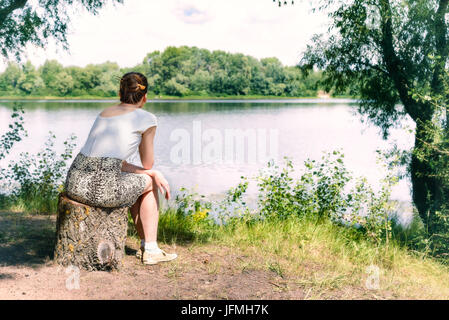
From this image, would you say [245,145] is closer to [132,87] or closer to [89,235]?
[132,87]

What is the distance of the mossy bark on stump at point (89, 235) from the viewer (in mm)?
4121

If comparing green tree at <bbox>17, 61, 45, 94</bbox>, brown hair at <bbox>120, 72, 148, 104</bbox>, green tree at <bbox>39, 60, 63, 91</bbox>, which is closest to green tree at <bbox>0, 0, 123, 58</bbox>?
brown hair at <bbox>120, 72, 148, 104</bbox>

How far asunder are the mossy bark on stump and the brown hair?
44.2 inches

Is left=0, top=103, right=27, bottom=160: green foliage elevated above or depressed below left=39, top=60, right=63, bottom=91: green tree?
below

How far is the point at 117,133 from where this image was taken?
4.09 metres

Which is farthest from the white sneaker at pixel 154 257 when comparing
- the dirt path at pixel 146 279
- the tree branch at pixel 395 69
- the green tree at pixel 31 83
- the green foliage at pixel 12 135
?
the green tree at pixel 31 83

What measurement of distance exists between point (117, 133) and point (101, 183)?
512 mm

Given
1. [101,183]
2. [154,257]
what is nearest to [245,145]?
[154,257]

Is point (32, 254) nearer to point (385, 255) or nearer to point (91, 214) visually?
point (91, 214)

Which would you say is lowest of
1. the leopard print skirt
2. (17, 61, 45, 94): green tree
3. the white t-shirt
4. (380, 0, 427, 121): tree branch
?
the leopard print skirt

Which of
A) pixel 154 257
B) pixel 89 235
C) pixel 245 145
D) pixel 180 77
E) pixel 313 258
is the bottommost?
pixel 245 145

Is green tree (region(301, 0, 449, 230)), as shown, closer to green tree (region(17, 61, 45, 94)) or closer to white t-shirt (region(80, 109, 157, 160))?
white t-shirt (region(80, 109, 157, 160))

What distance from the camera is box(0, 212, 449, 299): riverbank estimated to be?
3.92m
